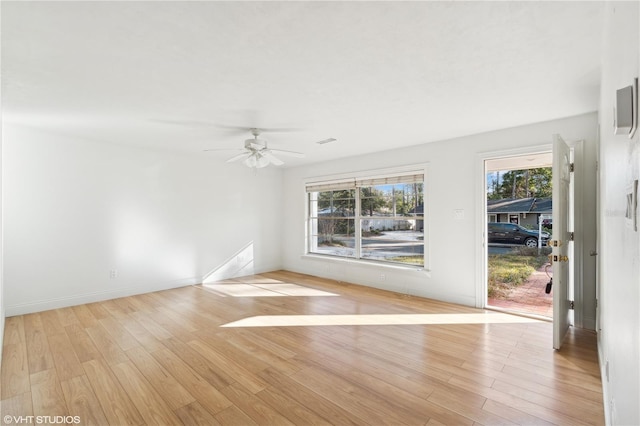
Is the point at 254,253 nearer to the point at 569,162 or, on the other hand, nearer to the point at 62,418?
the point at 62,418

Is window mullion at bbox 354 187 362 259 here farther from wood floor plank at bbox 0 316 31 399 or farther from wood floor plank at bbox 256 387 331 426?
wood floor plank at bbox 0 316 31 399

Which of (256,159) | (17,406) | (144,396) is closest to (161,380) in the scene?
(144,396)

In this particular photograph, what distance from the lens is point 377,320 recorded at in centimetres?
355

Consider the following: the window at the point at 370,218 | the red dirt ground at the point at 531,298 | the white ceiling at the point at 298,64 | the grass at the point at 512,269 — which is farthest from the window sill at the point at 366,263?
the white ceiling at the point at 298,64

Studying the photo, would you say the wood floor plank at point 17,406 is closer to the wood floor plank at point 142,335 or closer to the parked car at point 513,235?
the wood floor plank at point 142,335

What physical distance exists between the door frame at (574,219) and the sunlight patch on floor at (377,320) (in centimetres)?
40

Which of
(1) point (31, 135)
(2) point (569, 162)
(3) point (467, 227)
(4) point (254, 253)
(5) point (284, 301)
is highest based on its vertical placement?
(1) point (31, 135)

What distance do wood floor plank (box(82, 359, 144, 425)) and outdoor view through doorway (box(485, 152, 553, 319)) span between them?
5250mm

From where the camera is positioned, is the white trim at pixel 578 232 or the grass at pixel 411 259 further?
the grass at pixel 411 259

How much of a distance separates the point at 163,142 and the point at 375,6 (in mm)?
3904

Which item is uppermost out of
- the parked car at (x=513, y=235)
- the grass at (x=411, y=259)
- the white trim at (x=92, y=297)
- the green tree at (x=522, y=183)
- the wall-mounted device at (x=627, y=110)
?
the green tree at (x=522, y=183)

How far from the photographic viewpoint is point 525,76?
7.80 ft

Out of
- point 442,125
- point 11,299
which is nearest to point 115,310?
point 11,299

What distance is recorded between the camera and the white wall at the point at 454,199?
11.5ft
